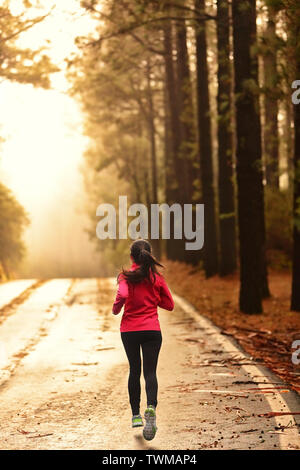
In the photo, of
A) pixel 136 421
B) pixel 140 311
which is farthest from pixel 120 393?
pixel 140 311

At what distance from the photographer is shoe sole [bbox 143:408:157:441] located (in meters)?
6.67

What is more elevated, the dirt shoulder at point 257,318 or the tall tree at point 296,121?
the tall tree at point 296,121

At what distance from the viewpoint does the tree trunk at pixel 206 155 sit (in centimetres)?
2483

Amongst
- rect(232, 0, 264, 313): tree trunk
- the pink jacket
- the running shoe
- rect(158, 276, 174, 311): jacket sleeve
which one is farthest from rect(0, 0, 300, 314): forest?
the running shoe

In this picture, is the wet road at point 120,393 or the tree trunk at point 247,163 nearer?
the wet road at point 120,393

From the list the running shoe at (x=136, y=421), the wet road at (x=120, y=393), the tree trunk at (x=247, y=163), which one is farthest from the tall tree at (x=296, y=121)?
the running shoe at (x=136, y=421)

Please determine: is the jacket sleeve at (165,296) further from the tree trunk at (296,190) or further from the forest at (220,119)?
the tree trunk at (296,190)

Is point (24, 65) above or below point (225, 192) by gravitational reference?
above

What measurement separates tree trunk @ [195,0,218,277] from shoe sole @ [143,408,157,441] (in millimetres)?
18724

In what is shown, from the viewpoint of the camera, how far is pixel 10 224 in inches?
1898

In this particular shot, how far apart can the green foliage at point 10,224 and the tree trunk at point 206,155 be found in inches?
853

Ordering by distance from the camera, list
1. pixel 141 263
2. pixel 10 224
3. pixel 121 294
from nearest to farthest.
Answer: pixel 121 294 → pixel 141 263 → pixel 10 224

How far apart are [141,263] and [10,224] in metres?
41.9

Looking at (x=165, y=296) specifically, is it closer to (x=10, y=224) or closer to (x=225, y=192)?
(x=225, y=192)
